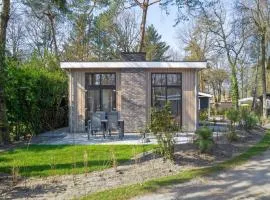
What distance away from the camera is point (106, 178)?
6.66 m

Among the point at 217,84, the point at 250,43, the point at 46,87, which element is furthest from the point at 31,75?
the point at 217,84

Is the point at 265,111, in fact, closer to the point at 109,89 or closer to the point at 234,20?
the point at 234,20

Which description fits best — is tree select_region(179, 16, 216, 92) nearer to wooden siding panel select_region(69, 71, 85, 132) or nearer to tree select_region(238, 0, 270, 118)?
tree select_region(238, 0, 270, 118)

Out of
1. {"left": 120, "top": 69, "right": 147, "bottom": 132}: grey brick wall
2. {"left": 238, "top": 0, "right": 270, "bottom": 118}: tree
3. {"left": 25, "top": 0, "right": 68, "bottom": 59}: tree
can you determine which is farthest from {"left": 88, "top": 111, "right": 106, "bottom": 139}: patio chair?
{"left": 238, "top": 0, "right": 270, "bottom": 118}: tree

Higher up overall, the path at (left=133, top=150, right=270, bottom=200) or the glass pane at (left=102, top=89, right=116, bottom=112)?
the glass pane at (left=102, top=89, right=116, bottom=112)

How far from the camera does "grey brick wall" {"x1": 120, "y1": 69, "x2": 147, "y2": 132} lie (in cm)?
1548

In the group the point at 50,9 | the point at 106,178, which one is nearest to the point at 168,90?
the point at 106,178

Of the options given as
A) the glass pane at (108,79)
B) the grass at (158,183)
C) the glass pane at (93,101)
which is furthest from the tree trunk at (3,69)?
the grass at (158,183)

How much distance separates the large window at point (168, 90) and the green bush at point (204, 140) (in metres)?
6.57

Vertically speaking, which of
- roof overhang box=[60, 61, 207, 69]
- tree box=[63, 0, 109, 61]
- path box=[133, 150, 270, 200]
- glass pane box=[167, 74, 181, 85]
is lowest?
path box=[133, 150, 270, 200]

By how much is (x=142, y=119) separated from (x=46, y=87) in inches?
171

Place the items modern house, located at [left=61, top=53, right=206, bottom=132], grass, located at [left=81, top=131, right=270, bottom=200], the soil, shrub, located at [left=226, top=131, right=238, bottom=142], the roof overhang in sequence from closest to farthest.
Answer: grass, located at [left=81, top=131, right=270, bottom=200] < the soil < shrub, located at [left=226, top=131, right=238, bottom=142] < the roof overhang < modern house, located at [left=61, top=53, right=206, bottom=132]

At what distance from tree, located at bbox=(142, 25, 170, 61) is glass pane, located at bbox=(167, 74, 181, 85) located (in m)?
23.3

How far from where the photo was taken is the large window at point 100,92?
15.9m
